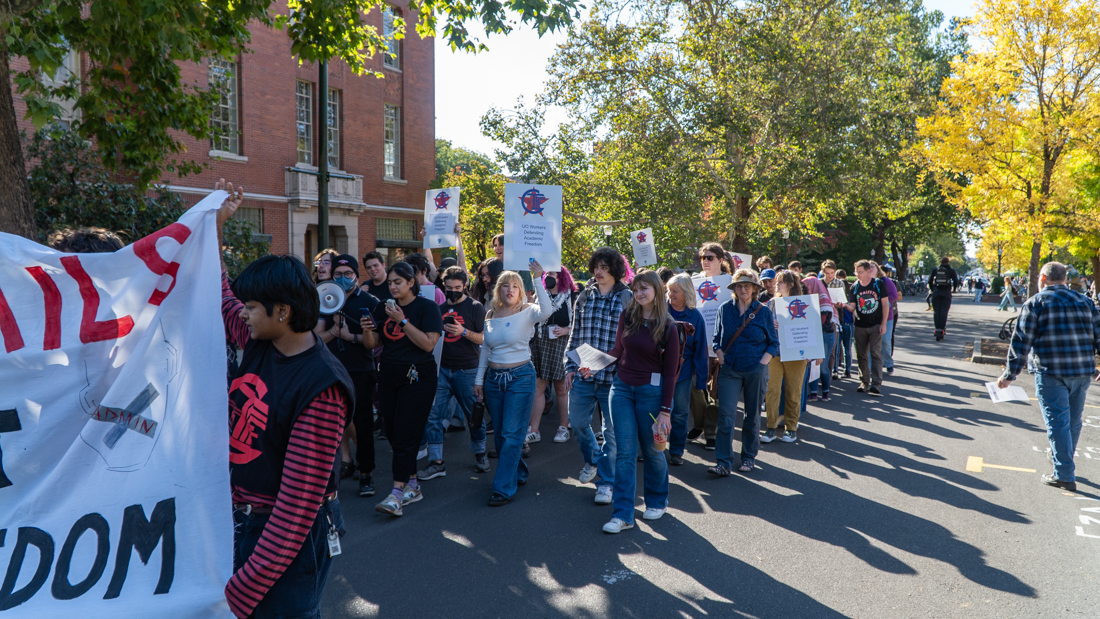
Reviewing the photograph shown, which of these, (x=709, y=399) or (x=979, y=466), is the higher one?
(x=709, y=399)

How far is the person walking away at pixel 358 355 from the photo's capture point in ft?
20.2

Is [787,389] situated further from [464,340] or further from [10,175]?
[10,175]

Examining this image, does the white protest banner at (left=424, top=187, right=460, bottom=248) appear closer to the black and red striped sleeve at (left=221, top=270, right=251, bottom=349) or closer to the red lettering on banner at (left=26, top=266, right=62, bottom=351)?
the black and red striped sleeve at (left=221, top=270, right=251, bottom=349)

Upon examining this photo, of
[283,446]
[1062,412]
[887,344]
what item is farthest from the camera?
[887,344]

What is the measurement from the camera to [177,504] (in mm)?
2500

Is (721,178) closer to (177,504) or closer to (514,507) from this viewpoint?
(514,507)

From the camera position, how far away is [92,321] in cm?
278

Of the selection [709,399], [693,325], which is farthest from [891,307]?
[693,325]

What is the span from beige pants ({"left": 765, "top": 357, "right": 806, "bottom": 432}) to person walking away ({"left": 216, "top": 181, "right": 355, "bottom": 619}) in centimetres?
633

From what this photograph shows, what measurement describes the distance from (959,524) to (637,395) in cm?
270

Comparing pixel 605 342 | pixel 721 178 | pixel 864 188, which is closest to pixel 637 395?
pixel 605 342

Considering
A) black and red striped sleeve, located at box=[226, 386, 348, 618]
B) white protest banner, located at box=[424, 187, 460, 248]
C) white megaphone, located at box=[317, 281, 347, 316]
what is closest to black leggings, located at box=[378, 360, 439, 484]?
white megaphone, located at box=[317, 281, 347, 316]

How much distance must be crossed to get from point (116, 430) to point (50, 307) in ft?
2.04

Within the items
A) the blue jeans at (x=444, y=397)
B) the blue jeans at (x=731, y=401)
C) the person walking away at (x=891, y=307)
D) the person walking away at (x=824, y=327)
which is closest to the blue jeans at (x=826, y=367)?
the person walking away at (x=824, y=327)
